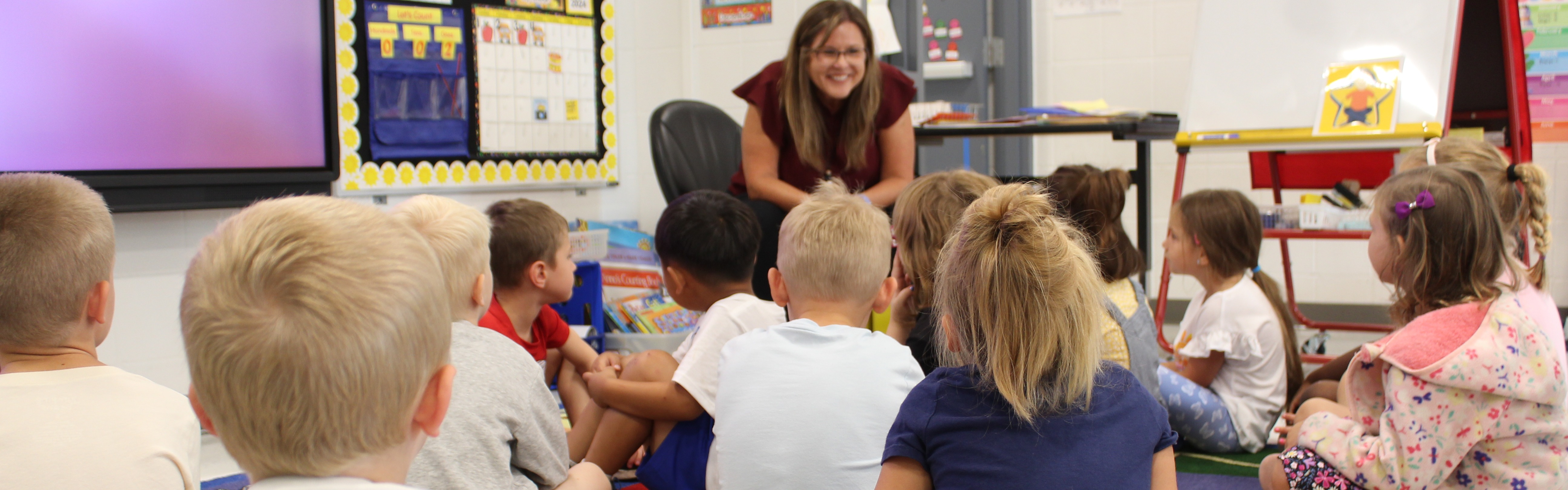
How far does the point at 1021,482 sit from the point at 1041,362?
0.37 feet

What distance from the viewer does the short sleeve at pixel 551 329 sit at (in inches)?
83.6

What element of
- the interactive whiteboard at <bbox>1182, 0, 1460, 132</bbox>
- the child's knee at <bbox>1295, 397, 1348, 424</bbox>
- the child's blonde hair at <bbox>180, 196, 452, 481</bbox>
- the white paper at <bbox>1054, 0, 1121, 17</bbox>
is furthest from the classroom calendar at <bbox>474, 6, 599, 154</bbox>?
the child's blonde hair at <bbox>180, 196, 452, 481</bbox>

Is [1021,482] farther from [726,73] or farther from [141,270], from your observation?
[726,73]

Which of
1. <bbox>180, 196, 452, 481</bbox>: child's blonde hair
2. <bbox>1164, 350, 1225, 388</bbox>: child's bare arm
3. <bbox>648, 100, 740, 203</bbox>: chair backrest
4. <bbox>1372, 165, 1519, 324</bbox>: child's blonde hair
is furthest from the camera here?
<bbox>648, 100, 740, 203</bbox>: chair backrest

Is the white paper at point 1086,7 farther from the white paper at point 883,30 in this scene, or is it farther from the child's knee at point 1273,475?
the child's knee at point 1273,475

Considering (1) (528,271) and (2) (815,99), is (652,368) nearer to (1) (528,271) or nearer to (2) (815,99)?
(1) (528,271)

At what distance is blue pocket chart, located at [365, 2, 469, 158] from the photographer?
10.5 feet

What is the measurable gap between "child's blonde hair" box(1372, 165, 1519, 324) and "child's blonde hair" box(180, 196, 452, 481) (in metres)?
1.40

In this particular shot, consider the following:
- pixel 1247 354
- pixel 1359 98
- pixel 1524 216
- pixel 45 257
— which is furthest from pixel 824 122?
pixel 45 257

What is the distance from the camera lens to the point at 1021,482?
0.99 metres

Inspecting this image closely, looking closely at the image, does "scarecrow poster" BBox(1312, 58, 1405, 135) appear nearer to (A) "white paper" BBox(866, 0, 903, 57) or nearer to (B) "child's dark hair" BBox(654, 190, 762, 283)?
(A) "white paper" BBox(866, 0, 903, 57)

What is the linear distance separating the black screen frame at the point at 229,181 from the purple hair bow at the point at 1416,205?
226cm

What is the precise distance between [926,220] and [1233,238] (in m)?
0.92

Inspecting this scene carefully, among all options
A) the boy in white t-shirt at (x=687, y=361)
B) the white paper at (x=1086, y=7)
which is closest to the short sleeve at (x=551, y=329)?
the boy in white t-shirt at (x=687, y=361)
